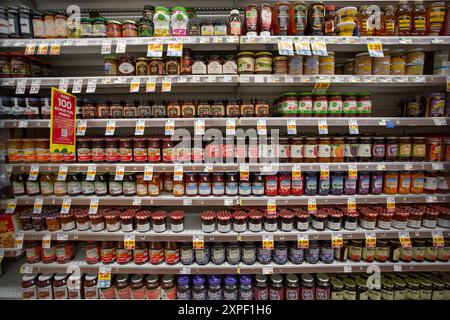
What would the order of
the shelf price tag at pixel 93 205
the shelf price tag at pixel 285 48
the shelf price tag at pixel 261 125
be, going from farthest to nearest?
the shelf price tag at pixel 93 205 → the shelf price tag at pixel 261 125 → the shelf price tag at pixel 285 48

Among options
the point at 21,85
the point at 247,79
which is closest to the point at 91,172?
the point at 21,85

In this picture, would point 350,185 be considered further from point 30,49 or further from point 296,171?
point 30,49

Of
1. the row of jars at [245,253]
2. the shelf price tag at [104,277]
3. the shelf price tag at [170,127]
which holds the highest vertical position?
the shelf price tag at [170,127]

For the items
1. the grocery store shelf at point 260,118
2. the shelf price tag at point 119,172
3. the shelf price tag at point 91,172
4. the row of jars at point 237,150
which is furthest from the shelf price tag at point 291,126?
the shelf price tag at point 91,172

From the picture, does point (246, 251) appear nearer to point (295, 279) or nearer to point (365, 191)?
point (295, 279)

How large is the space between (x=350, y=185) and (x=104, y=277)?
2.46 metres

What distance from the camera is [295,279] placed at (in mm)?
2084

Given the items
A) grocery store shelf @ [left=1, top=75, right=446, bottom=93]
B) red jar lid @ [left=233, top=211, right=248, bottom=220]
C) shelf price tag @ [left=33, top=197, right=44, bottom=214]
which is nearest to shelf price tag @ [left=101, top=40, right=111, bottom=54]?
grocery store shelf @ [left=1, top=75, right=446, bottom=93]

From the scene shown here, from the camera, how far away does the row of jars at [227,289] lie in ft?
6.67

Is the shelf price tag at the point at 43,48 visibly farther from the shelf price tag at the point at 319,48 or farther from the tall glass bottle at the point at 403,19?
the tall glass bottle at the point at 403,19

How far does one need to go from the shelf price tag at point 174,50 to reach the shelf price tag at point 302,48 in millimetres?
964

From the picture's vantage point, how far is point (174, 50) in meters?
1.79

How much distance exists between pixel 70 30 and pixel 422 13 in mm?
3109

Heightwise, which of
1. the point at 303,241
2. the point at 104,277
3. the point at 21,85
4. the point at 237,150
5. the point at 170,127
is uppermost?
the point at 21,85
